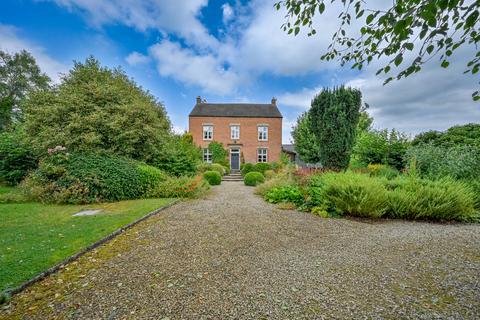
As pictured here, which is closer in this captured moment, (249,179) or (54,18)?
(54,18)

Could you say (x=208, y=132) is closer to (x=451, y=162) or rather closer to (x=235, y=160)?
(x=235, y=160)

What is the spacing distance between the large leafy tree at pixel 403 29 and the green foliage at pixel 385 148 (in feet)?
45.5

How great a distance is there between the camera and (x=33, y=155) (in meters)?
9.81

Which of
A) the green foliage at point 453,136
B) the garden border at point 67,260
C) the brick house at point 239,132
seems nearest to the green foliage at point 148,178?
the garden border at point 67,260

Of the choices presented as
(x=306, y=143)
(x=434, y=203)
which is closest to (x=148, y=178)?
(x=434, y=203)

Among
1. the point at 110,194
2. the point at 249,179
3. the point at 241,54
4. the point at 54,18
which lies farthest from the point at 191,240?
the point at 249,179

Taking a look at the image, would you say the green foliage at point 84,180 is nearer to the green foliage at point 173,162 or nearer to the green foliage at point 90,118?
the green foliage at point 90,118

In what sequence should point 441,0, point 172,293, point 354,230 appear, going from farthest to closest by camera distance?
point 354,230 < point 172,293 < point 441,0

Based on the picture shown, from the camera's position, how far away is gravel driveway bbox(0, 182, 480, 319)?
6.34ft

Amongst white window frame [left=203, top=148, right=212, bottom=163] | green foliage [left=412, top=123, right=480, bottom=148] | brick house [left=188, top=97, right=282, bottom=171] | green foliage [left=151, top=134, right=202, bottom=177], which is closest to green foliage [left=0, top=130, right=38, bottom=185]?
green foliage [left=151, top=134, right=202, bottom=177]

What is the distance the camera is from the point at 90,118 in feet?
28.0

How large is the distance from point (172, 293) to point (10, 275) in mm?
1925

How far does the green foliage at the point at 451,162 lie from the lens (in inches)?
317

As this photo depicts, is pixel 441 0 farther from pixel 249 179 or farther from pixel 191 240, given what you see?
pixel 249 179
